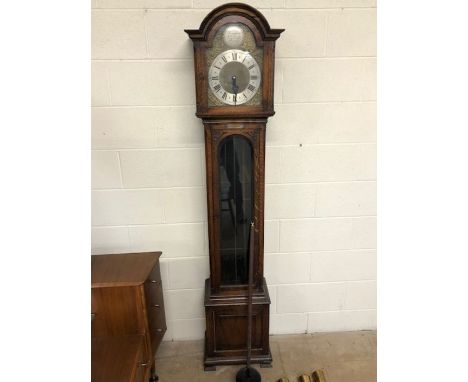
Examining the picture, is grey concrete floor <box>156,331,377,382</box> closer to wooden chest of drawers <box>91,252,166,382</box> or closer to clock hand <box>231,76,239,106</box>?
wooden chest of drawers <box>91,252,166,382</box>

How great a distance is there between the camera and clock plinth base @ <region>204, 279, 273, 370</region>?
1506 mm

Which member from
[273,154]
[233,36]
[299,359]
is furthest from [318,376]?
[233,36]

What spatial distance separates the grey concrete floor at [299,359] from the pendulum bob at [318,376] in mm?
58

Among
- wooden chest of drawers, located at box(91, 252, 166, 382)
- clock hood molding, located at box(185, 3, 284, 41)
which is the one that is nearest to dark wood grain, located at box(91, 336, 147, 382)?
wooden chest of drawers, located at box(91, 252, 166, 382)

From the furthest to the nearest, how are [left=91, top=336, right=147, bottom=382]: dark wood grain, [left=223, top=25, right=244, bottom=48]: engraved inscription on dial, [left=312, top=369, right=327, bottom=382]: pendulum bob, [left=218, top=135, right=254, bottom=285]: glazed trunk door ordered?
[left=312, top=369, right=327, bottom=382]: pendulum bob, [left=218, top=135, right=254, bottom=285]: glazed trunk door, [left=223, top=25, right=244, bottom=48]: engraved inscription on dial, [left=91, top=336, right=147, bottom=382]: dark wood grain

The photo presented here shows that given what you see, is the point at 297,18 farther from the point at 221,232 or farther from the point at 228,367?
the point at 228,367

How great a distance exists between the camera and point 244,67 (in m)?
1.24

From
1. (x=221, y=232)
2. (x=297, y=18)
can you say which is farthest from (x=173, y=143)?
(x=297, y=18)

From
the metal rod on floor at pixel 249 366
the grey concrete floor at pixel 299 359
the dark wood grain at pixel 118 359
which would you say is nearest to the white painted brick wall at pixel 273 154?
the grey concrete floor at pixel 299 359

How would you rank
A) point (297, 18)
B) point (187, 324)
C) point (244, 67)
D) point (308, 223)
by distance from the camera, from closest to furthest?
point (244, 67) → point (297, 18) → point (308, 223) → point (187, 324)

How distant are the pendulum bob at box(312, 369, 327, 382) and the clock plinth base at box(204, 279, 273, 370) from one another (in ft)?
0.70

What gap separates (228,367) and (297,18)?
5.53 ft

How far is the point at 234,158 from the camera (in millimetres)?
1370

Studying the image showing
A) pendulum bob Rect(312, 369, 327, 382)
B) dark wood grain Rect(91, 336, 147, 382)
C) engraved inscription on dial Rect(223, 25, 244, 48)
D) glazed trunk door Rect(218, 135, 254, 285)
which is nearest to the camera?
dark wood grain Rect(91, 336, 147, 382)
